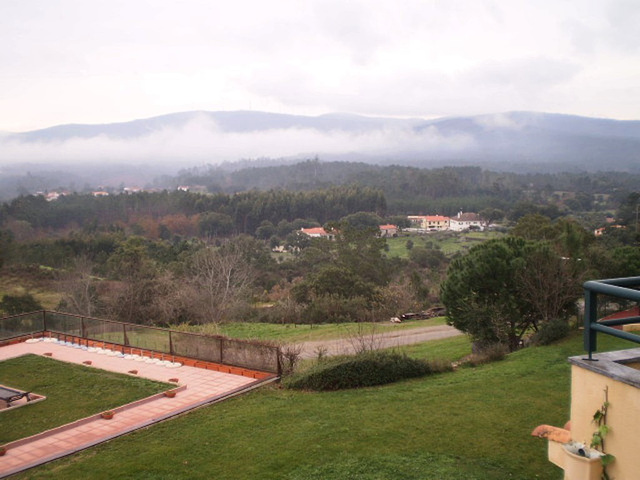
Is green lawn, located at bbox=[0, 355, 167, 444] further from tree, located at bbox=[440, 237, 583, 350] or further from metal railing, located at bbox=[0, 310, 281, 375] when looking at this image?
A: tree, located at bbox=[440, 237, 583, 350]

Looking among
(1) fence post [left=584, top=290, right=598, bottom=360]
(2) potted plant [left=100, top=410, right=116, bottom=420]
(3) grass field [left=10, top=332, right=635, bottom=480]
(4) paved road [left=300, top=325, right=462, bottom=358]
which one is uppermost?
(1) fence post [left=584, top=290, right=598, bottom=360]

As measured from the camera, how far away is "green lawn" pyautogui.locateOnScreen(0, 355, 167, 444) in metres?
8.89

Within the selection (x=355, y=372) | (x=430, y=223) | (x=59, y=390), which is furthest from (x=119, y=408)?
(x=430, y=223)

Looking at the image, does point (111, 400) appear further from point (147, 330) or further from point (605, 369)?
point (605, 369)

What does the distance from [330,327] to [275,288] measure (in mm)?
13932

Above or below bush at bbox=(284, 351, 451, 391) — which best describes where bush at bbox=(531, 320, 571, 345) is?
below

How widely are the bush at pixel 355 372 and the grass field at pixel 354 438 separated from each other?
0.33 m

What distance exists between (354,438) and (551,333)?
8.96 metres

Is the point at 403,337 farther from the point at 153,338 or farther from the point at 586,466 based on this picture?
the point at 586,466

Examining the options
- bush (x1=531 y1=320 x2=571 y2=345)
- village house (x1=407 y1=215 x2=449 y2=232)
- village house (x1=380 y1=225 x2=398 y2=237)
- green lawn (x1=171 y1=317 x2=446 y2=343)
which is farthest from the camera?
village house (x1=407 y1=215 x2=449 y2=232)

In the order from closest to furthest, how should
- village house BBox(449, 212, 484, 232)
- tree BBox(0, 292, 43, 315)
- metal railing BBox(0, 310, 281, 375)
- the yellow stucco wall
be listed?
the yellow stucco wall
metal railing BBox(0, 310, 281, 375)
tree BBox(0, 292, 43, 315)
village house BBox(449, 212, 484, 232)

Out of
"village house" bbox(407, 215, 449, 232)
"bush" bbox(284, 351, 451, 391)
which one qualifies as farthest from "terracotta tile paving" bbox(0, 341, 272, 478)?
"village house" bbox(407, 215, 449, 232)

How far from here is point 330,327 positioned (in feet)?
84.2

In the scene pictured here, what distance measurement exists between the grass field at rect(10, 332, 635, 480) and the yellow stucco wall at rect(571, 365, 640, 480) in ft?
10.4
